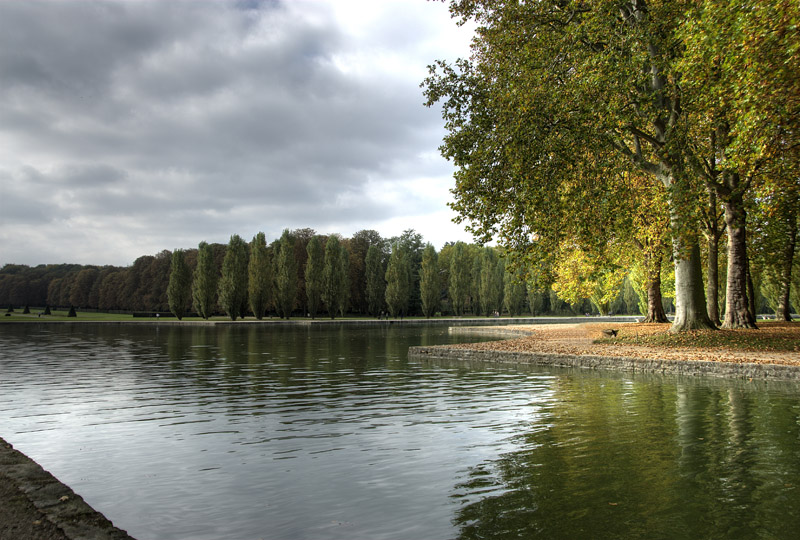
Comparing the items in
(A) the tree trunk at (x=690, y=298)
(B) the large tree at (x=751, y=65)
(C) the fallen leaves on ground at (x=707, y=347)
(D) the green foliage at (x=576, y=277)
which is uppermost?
(B) the large tree at (x=751, y=65)

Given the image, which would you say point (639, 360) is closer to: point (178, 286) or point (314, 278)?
point (314, 278)

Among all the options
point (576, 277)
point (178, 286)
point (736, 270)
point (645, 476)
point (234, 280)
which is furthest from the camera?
point (178, 286)

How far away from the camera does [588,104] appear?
55.0 ft

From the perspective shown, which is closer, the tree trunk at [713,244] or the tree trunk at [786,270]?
the tree trunk at [713,244]

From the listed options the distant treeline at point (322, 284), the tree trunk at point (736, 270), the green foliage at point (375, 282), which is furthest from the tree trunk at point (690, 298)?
the green foliage at point (375, 282)

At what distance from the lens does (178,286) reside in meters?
→ 70.0

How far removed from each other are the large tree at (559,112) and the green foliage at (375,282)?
6179cm

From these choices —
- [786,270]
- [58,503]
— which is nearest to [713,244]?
[786,270]

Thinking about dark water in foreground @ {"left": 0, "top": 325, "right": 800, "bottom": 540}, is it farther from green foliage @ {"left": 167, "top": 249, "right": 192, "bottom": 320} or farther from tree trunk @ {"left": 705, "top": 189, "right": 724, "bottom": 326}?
green foliage @ {"left": 167, "top": 249, "right": 192, "bottom": 320}

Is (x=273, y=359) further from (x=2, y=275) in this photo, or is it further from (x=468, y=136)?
(x=2, y=275)

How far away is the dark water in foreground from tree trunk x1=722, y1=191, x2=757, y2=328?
10.6 m

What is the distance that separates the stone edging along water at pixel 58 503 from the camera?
4.12m

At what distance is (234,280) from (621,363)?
2295 inches

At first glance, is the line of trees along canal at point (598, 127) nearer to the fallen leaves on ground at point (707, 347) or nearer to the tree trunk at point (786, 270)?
the fallen leaves on ground at point (707, 347)
